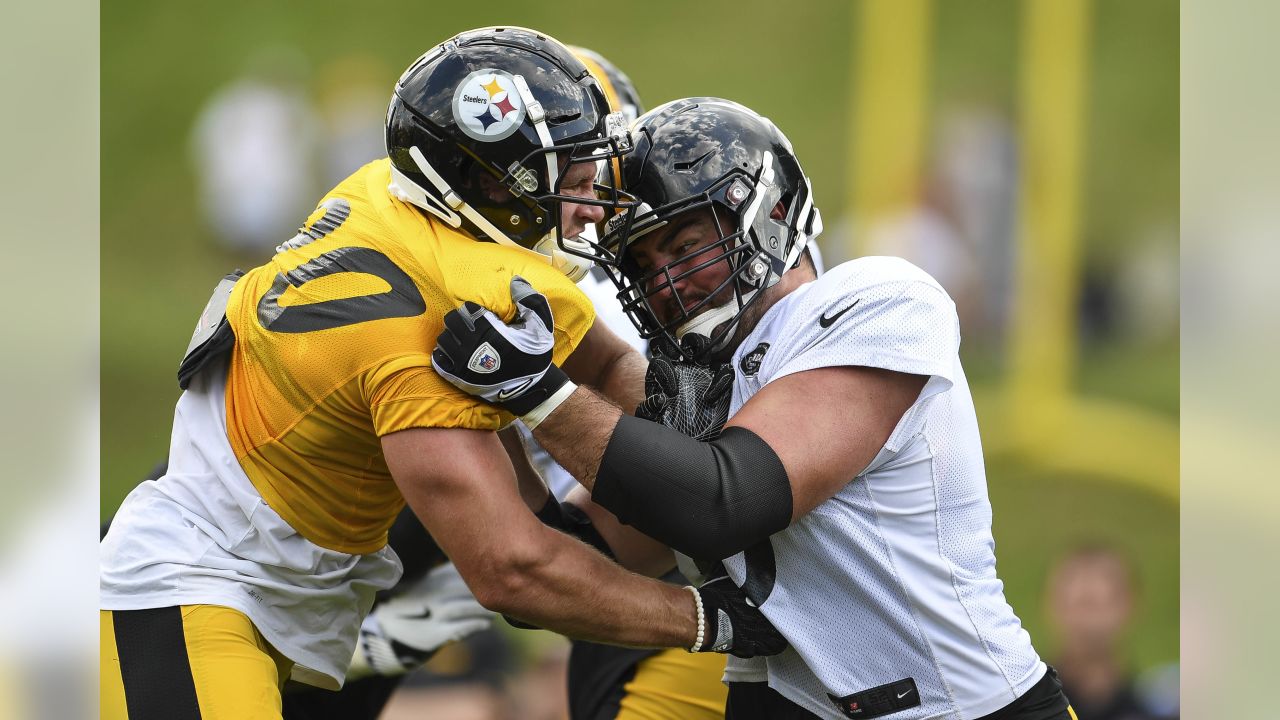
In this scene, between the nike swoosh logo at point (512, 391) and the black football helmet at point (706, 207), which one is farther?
the black football helmet at point (706, 207)

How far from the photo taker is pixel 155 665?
2379 millimetres

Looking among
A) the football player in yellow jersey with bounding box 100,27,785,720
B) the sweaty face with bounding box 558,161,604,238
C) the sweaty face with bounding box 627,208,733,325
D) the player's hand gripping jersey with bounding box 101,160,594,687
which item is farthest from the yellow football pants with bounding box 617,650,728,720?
the sweaty face with bounding box 558,161,604,238

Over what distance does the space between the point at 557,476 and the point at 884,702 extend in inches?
62.6

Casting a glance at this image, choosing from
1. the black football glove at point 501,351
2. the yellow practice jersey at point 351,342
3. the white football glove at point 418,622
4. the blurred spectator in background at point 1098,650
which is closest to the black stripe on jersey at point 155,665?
the yellow practice jersey at point 351,342

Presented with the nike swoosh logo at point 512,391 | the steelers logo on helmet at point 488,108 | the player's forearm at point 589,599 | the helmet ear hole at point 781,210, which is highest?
the steelers logo on helmet at point 488,108

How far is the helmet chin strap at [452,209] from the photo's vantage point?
2.38 meters

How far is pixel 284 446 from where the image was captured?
2406 mm

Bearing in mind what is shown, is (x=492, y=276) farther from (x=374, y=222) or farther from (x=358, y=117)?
(x=358, y=117)

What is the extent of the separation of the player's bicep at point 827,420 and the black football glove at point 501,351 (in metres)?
0.41

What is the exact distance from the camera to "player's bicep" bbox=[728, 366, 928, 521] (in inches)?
88.8

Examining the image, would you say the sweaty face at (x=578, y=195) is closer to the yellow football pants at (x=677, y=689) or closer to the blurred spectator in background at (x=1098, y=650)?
the yellow football pants at (x=677, y=689)

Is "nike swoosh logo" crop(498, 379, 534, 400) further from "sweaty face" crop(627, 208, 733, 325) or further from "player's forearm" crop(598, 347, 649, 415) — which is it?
"player's forearm" crop(598, 347, 649, 415)
